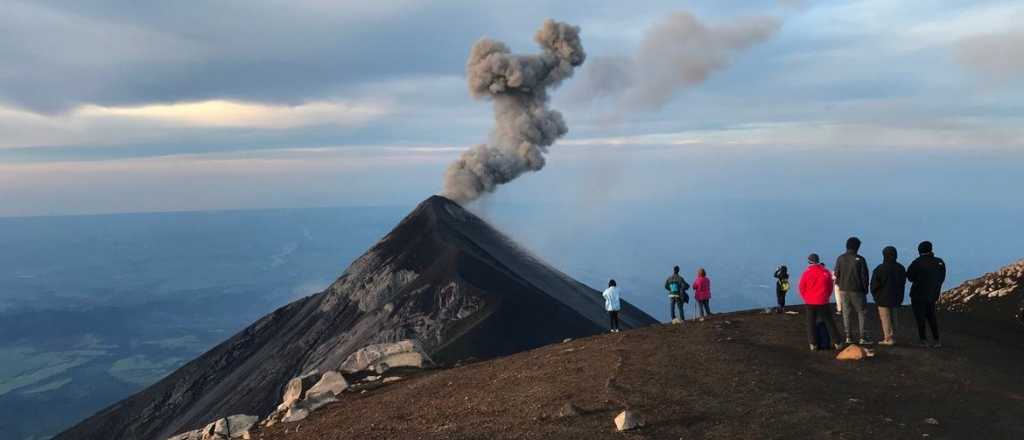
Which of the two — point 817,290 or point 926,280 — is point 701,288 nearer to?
point 817,290

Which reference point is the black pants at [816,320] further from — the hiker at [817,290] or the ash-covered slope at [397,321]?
the ash-covered slope at [397,321]

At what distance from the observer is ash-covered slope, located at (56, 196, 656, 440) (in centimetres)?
5794

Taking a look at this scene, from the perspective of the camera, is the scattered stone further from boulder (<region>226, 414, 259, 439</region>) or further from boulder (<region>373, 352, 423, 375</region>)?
boulder (<region>373, 352, 423, 375</region>)

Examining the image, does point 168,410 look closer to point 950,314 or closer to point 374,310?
point 374,310

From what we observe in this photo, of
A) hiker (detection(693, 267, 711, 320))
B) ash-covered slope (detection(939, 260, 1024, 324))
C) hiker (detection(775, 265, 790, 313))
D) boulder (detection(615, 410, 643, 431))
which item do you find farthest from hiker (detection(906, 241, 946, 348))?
ash-covered slope (detection(939, 260, 1024, 324))

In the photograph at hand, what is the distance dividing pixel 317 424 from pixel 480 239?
6727 cm

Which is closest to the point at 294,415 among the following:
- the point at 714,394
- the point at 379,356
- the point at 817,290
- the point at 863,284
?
the point at 379,356

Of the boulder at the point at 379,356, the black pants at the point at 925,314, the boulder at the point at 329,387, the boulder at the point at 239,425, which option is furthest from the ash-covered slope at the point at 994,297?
the boulder at the point at 239,425

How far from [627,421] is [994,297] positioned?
86.1 feet

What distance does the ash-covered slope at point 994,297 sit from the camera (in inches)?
1134

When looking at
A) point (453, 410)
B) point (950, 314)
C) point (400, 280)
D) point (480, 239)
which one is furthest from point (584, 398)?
point (480, 239)

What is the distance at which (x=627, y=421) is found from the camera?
1351 cm

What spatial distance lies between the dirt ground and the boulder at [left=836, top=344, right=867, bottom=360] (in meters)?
0.22

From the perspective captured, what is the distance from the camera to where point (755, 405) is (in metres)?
14.6
